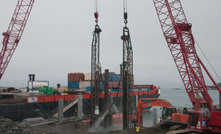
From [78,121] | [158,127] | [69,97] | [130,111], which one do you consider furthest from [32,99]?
[158,127]

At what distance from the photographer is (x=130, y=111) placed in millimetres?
26016

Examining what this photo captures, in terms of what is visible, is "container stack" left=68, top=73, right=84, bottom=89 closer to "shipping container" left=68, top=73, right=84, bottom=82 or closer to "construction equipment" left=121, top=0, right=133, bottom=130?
"shipping container" left=68, top=73, right=84, bottom=82

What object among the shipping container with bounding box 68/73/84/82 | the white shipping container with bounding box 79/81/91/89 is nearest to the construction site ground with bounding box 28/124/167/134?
the white shipping container with bounding box 79/81/91/89

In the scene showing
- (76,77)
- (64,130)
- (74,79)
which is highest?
(76,77)

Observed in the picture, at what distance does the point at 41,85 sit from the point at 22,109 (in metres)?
21.6

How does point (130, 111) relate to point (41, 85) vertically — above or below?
below

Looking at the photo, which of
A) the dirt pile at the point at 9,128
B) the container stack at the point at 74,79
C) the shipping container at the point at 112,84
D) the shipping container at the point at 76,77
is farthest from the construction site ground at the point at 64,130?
the shipping container at the point at 76,77

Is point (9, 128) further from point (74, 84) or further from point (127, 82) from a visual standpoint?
point (74, 84)

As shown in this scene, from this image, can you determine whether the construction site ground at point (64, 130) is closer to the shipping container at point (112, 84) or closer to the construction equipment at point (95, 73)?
the construction equipment at point (95, 73)

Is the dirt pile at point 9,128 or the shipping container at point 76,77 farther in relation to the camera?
the shipping container at point 76,77


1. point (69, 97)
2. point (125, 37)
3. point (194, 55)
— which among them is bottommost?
point (69, 97)

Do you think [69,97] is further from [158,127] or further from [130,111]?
[158,127]

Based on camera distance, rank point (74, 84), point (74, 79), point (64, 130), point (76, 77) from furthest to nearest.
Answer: point (74, 79)
point (74, 84)
point (76, 77)
point (64, 130)

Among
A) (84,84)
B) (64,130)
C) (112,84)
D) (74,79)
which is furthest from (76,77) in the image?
(64,130)
